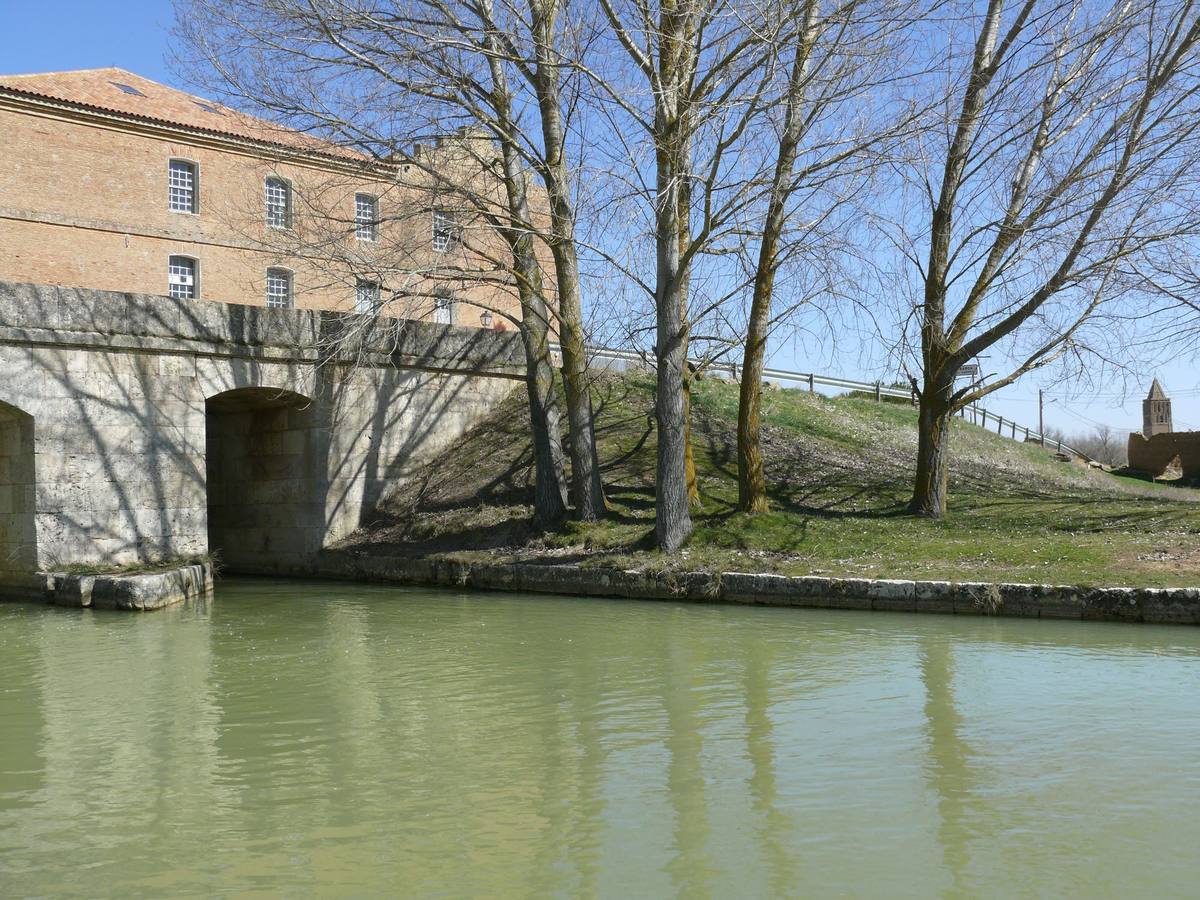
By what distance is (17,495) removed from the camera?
17.7m

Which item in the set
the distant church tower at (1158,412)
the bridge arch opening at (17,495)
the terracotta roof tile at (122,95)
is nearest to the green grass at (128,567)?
the bridge arch opening at (17,495)

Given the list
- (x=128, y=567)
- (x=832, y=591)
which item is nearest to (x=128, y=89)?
(x=128, y=567)

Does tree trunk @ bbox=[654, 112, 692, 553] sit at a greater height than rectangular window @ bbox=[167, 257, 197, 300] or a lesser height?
lesser

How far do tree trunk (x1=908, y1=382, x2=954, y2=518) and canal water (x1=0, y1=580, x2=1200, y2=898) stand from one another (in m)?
5.59

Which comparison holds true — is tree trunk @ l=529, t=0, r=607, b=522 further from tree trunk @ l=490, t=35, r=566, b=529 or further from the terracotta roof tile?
the terracotta roof tile

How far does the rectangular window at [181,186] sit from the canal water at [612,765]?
27387mm

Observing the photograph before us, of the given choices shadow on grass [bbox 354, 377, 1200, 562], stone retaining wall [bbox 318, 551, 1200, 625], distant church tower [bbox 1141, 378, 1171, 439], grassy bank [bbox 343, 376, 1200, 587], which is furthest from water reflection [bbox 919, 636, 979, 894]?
distant church tower [bbox 1141, 378, 1171, 439]

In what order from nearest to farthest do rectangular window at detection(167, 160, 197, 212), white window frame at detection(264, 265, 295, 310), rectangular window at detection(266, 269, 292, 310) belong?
rectangular window at detection(167, 160, 197, 212) < white window frame at detection(264, 265, 295, 310) < rectangular window at detection(266, 269, 292, 310)

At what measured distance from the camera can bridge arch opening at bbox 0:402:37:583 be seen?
17.4 metres

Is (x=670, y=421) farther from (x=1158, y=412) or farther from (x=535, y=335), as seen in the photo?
(x=1158, y=412)

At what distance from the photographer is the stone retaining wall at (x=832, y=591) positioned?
1283 centimetres

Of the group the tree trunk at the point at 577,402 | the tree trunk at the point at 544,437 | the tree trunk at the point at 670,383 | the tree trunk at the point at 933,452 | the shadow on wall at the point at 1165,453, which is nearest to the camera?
the tree trunk at the point at 670,383

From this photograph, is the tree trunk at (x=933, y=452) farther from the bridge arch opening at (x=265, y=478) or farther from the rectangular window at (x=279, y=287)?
the rectangular window at (x=279, y=287)

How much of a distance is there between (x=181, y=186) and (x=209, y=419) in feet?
51.0
